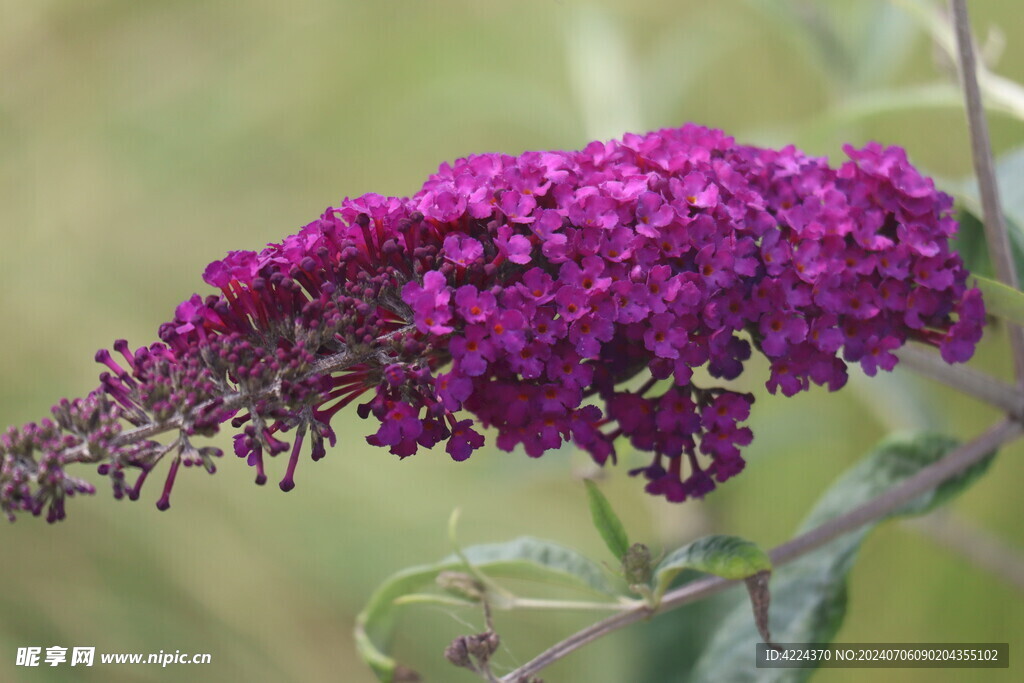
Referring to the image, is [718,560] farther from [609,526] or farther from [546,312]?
[546,312]

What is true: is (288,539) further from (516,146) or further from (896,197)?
(896,197)

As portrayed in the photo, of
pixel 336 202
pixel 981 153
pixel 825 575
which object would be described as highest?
pixel 336 202

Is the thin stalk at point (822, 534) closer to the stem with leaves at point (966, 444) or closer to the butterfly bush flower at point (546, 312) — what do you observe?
the stem with leaves at point (966, 444)

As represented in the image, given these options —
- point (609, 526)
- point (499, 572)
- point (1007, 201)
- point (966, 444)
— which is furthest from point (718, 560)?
point (1007, 201)

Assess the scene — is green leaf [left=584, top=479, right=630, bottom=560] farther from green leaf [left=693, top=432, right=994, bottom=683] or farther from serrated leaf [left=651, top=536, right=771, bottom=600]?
green leaf [left=693, top=432, right=994, bottom=683]

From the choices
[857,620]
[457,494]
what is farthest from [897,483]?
[457,494]

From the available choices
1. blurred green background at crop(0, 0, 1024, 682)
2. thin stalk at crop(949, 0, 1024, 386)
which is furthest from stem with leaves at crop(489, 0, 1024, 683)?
blurred green background at crop(0, 0, 1024, 682)
